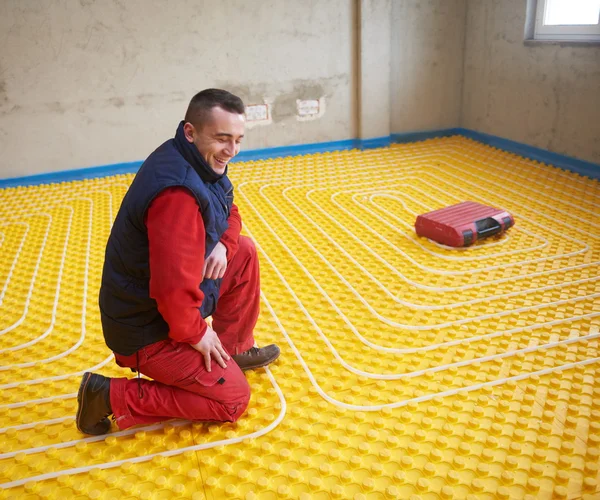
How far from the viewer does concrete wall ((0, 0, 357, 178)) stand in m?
5.44

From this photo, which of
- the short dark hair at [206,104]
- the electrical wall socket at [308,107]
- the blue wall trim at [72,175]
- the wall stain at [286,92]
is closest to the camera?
the short dark hair at [206,104]

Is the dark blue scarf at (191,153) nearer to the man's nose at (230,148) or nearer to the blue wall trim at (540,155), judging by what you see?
the man's nose at (230,148)

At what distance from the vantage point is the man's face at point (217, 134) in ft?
6.77

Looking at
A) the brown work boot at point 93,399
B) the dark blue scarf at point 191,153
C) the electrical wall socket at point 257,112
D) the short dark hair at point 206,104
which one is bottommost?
the brown work boot at point 93,399

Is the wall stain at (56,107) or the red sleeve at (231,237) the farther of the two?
the wall stain at (56,107)

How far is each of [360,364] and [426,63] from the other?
A: 4961 millimetres

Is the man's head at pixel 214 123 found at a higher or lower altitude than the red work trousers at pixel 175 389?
higher

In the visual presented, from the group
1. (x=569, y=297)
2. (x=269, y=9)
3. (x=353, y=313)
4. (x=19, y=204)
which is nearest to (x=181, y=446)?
(x=353, y=313)

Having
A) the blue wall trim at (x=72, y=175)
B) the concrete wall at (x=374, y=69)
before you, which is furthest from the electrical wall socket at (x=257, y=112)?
the blue wall trim at (x=72, y=175)

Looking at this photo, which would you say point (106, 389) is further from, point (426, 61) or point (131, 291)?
point (426, 61)

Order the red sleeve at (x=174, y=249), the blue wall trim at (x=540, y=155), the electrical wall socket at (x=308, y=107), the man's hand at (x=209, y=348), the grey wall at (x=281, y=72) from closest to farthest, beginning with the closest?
1. the red sleeve at (x=174, y=249)
2. the man's hand at (x=209, y=348)
3. the blue wall trim at (x=540, y=155)
4. the grey wall at (x=281, y=72)
5. the electrical wall socket at (x=308, y=107)

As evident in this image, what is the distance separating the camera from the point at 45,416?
2.49m

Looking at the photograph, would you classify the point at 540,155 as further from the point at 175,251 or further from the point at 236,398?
the point at 175,251

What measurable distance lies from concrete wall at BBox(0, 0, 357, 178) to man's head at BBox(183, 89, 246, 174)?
161 inches
